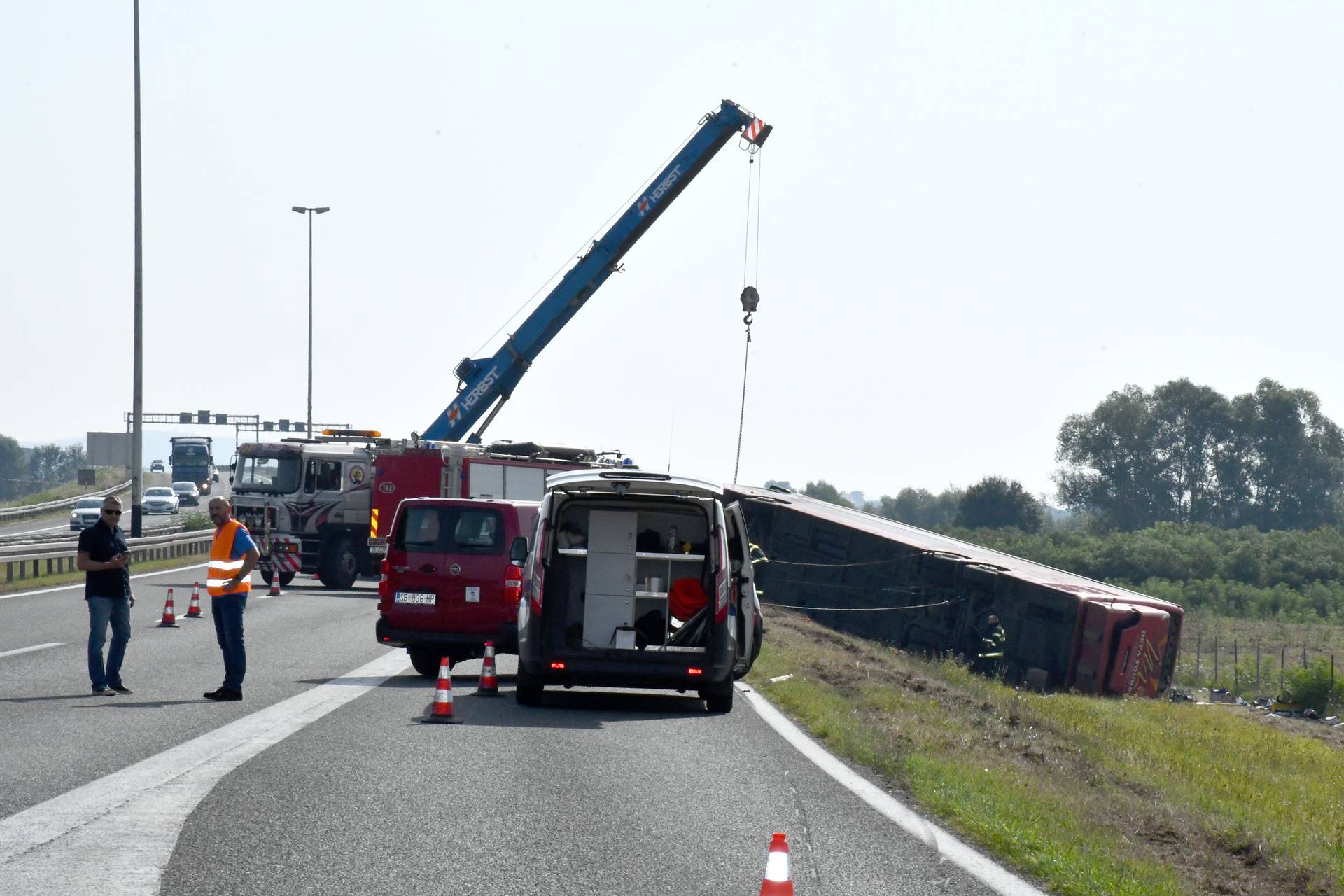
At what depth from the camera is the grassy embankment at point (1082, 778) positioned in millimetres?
7242

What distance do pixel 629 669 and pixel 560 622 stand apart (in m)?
1.00

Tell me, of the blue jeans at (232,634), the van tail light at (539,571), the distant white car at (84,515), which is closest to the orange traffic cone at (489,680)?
the van tail light at (539,571)

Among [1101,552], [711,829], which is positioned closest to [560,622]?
[711,829]

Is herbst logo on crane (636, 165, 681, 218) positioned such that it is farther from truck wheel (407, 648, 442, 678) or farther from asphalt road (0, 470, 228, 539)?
asphalt road (0, 470, 228, 539)

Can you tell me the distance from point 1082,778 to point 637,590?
4.67 metres

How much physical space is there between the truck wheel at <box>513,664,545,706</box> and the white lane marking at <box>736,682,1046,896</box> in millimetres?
2187

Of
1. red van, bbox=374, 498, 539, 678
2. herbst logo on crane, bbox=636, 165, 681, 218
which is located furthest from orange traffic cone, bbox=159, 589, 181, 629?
herbst logo on crane, bbox=636, 165, 681, 218

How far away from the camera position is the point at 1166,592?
7238 cm

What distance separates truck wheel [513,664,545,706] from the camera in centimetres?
1295

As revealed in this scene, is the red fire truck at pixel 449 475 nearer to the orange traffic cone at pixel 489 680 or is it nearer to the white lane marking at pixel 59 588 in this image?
the white lane marking at pixel 59 588

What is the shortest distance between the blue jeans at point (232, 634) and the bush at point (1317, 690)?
2742 centimetres

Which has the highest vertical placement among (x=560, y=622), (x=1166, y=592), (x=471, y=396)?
(x=471, y=396)

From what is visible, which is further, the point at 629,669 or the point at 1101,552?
the point at 1101,552

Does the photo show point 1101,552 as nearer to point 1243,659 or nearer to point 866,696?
point 1243,659
